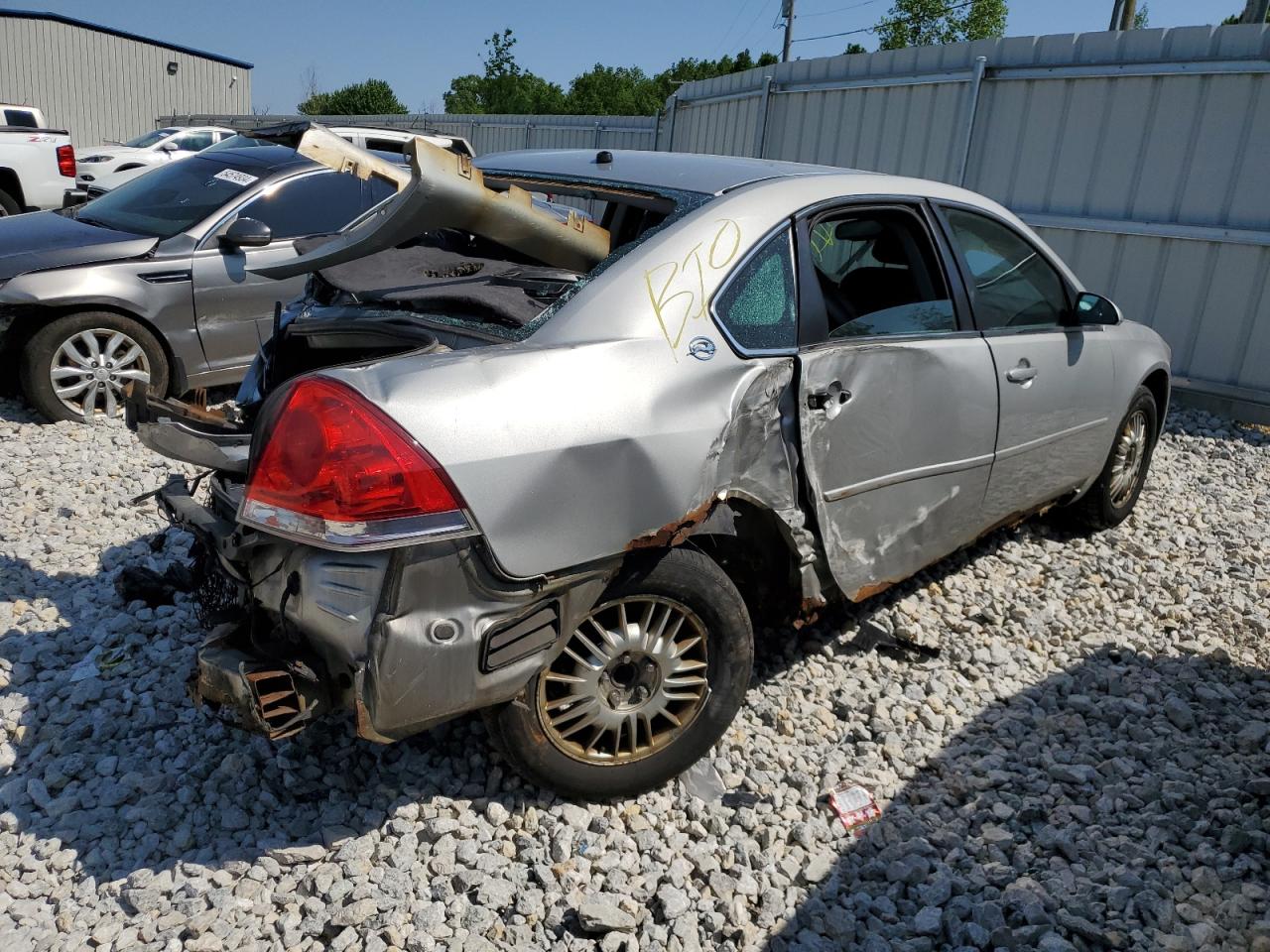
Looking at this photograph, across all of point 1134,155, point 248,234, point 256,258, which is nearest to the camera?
point 248,234

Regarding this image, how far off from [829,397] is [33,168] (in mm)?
14054

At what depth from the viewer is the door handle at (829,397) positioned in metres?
2.98

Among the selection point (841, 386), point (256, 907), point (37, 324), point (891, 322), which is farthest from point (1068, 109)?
point (256, 907)

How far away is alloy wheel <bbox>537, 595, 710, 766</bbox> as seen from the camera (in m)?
2.71

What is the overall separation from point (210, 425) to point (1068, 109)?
764 cm

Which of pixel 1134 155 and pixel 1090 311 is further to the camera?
pixel 1134 155

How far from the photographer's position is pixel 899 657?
3.87m

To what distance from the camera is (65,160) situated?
13703 millimetres

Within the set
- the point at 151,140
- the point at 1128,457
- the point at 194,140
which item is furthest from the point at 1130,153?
the point at 151,140

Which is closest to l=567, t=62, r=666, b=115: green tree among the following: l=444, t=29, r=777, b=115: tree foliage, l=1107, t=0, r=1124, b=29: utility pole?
→ l=444, t=29, r=777, b=115: tree foliage

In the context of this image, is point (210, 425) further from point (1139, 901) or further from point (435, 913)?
point (1139, 901)

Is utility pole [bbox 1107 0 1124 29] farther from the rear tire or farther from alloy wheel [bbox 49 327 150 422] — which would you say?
alloy wheel [bbox 49 327 150 422]

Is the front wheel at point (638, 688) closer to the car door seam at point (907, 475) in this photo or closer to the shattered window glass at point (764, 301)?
the car door seam at point (907, 475)

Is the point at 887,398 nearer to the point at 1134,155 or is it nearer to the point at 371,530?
the point at 371,530
